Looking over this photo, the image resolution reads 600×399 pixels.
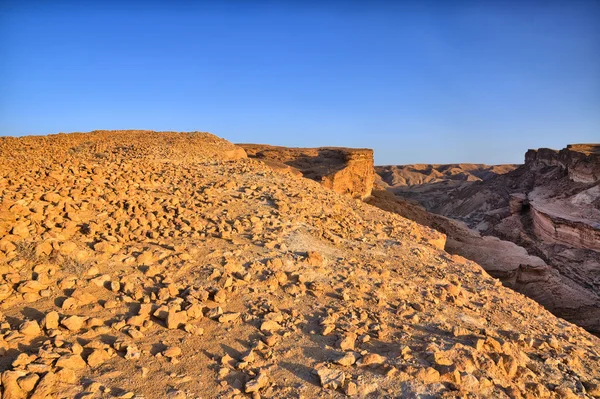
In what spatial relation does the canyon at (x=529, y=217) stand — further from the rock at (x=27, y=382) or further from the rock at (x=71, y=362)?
the rock at (x=27, y=382)

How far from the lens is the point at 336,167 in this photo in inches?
619

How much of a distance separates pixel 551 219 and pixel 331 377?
66.3 feet

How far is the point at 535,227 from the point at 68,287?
889 inches

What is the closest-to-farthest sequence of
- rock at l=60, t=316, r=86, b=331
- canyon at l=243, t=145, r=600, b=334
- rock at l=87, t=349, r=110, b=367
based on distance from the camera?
rock at l=87, t=349, r=110, b=367, rock at l=60, t=316, r=86, b=331, canyon at l=243, t=145, r=600, b=334

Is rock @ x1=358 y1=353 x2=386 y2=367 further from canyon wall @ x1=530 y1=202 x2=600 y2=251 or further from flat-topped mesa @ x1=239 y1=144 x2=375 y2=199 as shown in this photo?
canyon wall @ x1=530 y1=202 x2=600 y2=251

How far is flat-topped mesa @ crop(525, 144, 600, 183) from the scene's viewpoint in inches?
885

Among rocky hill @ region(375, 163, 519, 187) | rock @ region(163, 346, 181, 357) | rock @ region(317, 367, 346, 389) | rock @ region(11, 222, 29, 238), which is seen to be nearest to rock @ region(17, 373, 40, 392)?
rock @ region(163, 346, 181, 357)

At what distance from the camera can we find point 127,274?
344 cm

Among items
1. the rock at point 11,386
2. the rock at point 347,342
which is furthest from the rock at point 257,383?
the rock at point 11,386

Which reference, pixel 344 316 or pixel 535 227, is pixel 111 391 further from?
pixel 535 227

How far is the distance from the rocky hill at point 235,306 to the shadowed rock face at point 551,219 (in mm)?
5806

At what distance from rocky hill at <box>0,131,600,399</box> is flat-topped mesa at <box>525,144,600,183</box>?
21984 millimetres

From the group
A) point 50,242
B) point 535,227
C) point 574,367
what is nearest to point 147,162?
point 50,242

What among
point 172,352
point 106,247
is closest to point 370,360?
point 172,352
